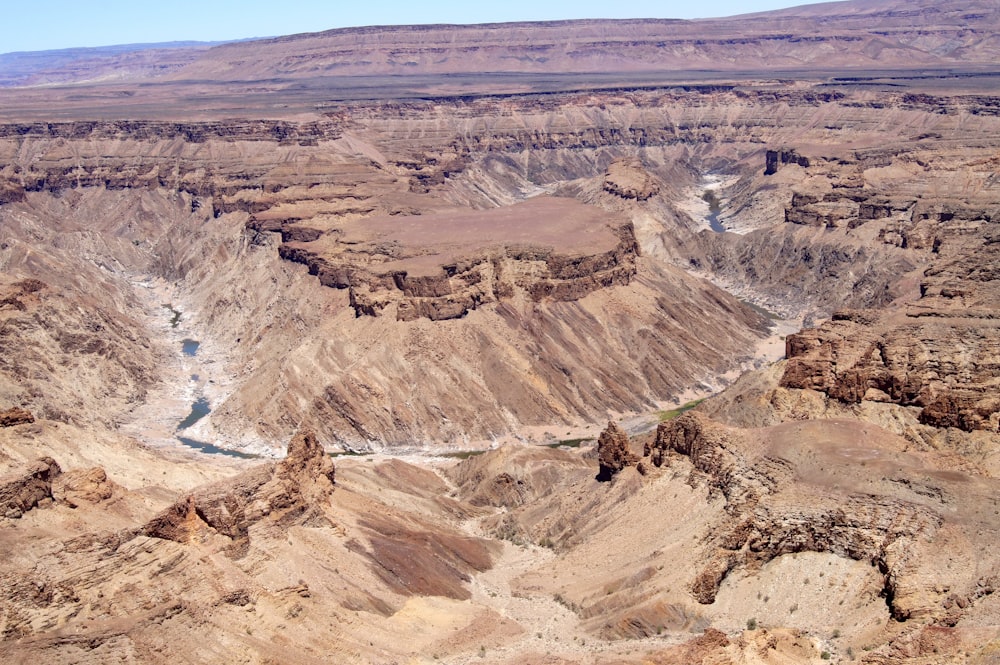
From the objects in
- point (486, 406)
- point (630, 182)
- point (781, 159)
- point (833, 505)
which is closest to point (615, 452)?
point (833, 505)

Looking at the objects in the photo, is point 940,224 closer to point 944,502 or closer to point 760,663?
point 944,502

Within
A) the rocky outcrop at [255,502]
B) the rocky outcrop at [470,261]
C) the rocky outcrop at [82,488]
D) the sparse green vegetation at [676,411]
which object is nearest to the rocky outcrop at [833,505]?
the rocky outcrop at [255,502]

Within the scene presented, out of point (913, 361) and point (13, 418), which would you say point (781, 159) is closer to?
point (913, 361)

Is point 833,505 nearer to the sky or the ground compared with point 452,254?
nearer to the ground

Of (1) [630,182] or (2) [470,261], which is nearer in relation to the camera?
(2) [470,261]

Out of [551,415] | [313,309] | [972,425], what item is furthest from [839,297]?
[972,425]

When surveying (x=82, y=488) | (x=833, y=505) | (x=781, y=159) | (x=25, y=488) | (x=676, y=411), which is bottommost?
(x=676, y=411)

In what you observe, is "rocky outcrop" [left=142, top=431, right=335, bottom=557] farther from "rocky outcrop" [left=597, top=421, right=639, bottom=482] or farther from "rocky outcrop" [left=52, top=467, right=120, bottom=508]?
"rocky outcrop" [left=597, top=421, right=639, bottom=482]
